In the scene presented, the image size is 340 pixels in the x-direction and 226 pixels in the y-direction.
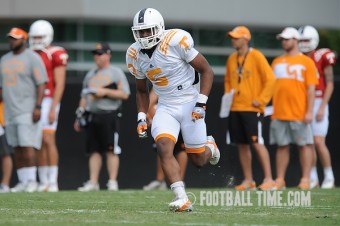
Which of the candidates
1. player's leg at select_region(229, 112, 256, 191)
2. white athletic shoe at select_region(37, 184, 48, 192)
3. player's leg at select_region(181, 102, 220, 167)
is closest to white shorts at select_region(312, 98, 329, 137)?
player's leg at select_region(229, 112, 256, 191)

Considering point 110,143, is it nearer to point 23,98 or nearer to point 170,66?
point 23,98

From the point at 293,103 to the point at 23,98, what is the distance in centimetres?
351

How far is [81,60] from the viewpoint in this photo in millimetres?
21578

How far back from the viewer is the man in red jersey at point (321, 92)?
48.6ft

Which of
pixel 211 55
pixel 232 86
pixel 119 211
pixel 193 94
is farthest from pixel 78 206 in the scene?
pixel 211 55

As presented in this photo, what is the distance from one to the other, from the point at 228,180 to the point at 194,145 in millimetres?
2664

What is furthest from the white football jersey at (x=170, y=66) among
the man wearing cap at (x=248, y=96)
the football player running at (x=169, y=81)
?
the man wearing cap at (x=248, y=96)

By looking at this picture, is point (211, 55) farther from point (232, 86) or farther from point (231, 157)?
point (232, 86)

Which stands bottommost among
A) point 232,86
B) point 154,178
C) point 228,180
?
point 154,178

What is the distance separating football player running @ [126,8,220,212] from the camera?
388 inches

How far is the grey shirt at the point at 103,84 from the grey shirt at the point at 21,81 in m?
1.27

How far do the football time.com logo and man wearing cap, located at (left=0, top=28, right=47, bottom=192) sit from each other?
2.32 m

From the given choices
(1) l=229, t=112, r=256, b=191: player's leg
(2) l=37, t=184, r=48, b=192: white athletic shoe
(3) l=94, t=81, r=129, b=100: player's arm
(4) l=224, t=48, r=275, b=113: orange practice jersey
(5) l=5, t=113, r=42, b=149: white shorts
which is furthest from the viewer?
(3) l=94, t=81, r=129, b=100: player's arm

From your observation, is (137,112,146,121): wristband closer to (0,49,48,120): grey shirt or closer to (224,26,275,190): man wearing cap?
(0,49,48,120): grey shirt
